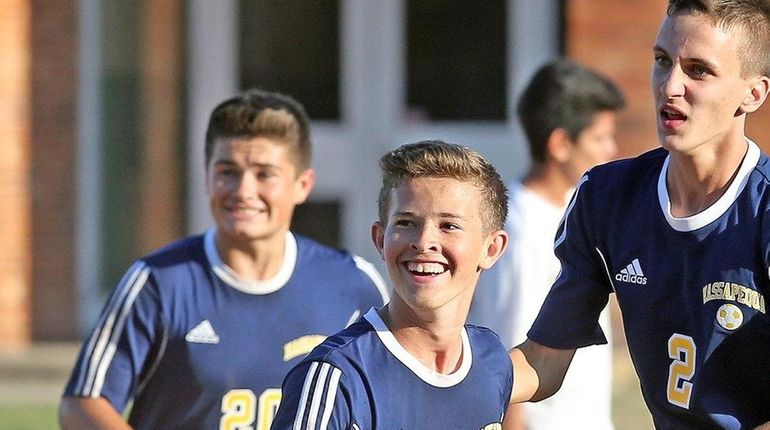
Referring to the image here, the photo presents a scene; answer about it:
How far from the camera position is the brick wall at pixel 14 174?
9102mm

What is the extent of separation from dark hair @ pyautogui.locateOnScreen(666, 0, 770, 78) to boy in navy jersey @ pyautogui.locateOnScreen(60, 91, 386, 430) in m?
1.50

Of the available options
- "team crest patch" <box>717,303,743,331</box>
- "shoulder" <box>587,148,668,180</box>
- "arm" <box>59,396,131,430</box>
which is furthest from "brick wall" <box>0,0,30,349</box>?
"team crest patch" <box>717,303,743,331</box>

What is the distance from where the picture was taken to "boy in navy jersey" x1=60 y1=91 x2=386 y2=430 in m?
4.21

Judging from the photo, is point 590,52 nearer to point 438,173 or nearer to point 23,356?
point 23,356

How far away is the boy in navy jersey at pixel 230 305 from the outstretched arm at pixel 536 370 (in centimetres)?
84

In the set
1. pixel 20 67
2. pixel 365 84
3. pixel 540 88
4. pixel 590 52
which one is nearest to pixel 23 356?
pixel 20 67

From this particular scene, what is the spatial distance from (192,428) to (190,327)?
284 millimetres

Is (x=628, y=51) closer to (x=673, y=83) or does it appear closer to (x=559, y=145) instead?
(x=559, y=145)

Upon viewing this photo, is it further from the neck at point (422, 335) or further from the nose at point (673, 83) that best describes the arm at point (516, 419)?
the nose at point (673, 83)

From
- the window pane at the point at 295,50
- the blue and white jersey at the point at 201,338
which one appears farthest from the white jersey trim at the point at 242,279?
the window pane at the point at 295,50

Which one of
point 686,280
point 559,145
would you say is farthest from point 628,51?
point 686,280

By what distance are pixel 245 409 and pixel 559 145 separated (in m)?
1.59

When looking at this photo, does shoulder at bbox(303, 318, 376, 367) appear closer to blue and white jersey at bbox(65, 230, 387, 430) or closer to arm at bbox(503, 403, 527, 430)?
blue and white jersey at bbox(65, 230, 387, 430)

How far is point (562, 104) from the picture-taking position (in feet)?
17.2
